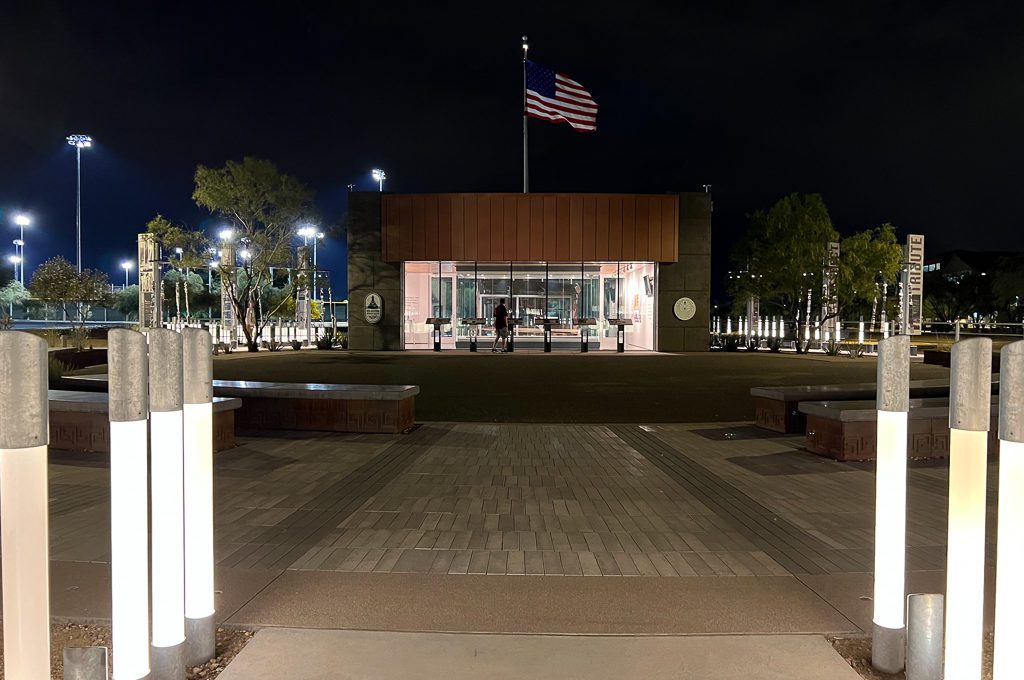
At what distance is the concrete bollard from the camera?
2.76 meters

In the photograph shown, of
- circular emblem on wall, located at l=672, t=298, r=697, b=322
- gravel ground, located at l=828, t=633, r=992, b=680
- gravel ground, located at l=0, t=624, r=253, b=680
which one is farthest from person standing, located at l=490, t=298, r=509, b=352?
gravel ground, located at l=828, t=633, r=992, b=680

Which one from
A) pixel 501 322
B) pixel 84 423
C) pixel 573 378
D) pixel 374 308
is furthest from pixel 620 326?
pixel 84 423

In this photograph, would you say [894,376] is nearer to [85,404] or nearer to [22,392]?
[22,392]

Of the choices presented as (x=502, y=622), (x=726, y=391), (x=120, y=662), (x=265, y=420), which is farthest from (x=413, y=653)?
(x=726, y=391)

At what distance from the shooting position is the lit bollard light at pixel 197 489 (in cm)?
291

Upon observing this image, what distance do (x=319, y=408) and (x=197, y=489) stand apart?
21.6 ft

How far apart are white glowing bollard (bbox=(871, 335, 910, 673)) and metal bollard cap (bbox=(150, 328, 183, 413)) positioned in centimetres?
278

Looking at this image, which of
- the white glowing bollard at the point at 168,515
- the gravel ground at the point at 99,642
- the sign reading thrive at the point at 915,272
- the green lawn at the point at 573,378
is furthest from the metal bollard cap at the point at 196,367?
the sign reading thrive at the point at 915,272

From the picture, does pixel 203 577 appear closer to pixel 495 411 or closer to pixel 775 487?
pixel 775 487

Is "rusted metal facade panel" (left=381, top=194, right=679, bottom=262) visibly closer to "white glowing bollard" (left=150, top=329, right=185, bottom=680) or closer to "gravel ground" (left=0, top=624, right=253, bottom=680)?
"gravel ground" (left=0, top=624, right=253, bottom=680)

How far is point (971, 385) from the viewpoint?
2523 mm

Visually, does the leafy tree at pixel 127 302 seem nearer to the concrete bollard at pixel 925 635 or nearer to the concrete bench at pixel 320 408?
the concrete bench at pixel 320 408

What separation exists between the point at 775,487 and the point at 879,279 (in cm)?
4387

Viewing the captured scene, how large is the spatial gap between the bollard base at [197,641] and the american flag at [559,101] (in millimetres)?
27329
